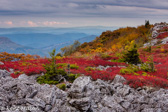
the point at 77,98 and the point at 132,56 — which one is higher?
the point at 132,56

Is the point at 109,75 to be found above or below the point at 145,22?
below

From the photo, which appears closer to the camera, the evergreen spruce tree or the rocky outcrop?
the rocky outcrop

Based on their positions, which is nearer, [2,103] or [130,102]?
[2,103]

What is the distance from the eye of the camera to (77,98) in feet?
26.2

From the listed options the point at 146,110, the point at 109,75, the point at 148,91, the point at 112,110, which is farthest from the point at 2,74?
the point at 148,91

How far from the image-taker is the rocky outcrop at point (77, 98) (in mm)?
6712

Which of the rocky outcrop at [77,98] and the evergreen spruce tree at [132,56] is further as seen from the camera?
the evergreen spruce tree at [132,56]

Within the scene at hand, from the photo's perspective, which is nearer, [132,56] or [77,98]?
[77,98]

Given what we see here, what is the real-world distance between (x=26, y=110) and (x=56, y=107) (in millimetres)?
1383

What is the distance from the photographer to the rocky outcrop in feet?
22.0

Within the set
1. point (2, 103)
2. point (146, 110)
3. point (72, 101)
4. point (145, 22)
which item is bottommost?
point (146, 110)

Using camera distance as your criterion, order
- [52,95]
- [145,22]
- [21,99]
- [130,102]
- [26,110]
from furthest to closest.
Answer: [145,22] → [130,102] → [52,95] → [21,99] → [26,110]

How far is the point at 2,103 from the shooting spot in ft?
20.5

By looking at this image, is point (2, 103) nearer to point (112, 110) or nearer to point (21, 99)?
point (21, 99)
